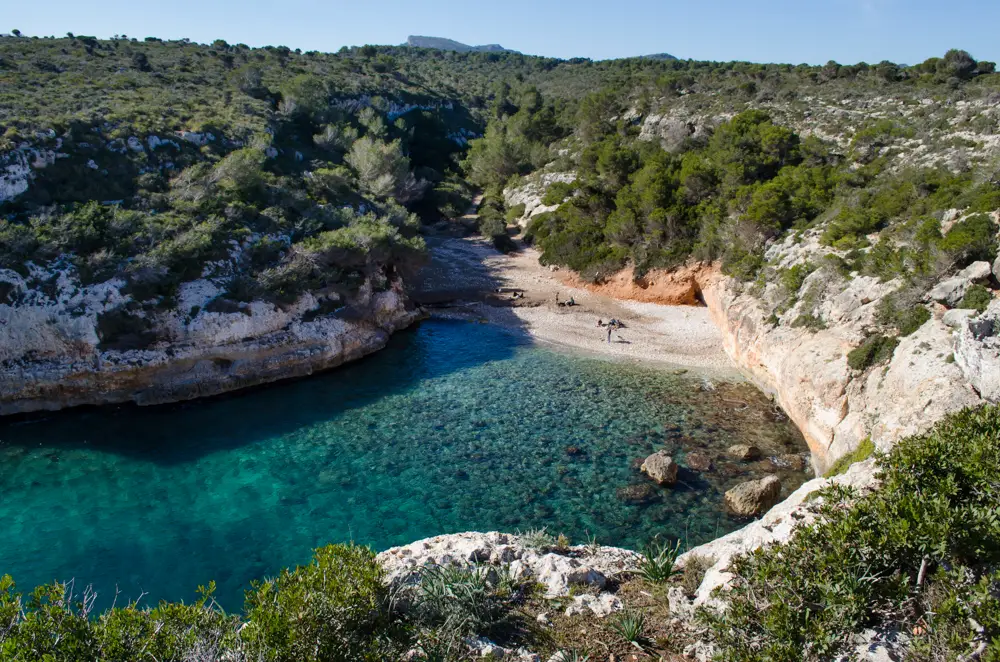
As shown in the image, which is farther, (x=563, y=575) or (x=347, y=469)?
(x=347, y=469)

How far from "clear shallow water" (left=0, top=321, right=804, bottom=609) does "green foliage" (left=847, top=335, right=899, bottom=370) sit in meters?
3.36

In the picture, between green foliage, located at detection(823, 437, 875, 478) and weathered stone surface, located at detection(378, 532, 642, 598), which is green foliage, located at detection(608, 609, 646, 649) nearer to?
weathered stone surface, located at detection(378, 532, 642, 598)

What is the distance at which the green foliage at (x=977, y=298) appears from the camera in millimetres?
15727

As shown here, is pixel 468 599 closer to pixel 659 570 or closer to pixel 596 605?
pixel 596 605

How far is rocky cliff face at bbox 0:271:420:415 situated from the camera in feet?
66.2

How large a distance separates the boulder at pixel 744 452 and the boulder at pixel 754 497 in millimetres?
2145

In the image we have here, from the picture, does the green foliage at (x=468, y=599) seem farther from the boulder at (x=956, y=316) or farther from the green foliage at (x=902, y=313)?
the green foliage at (x=902, y=313)

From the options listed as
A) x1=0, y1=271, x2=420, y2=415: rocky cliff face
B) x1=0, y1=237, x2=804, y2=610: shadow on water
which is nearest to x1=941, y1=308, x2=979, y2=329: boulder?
x1=0, y1=237, x2=804, y2=610: shadow on water

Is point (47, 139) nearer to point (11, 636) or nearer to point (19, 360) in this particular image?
point (19, 360)

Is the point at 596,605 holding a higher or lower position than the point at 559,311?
lower

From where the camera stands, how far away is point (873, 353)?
17.0 metres

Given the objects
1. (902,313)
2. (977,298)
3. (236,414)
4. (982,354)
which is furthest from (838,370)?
(236,414)

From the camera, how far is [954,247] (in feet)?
58.1

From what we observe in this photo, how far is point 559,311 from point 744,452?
1422cm
